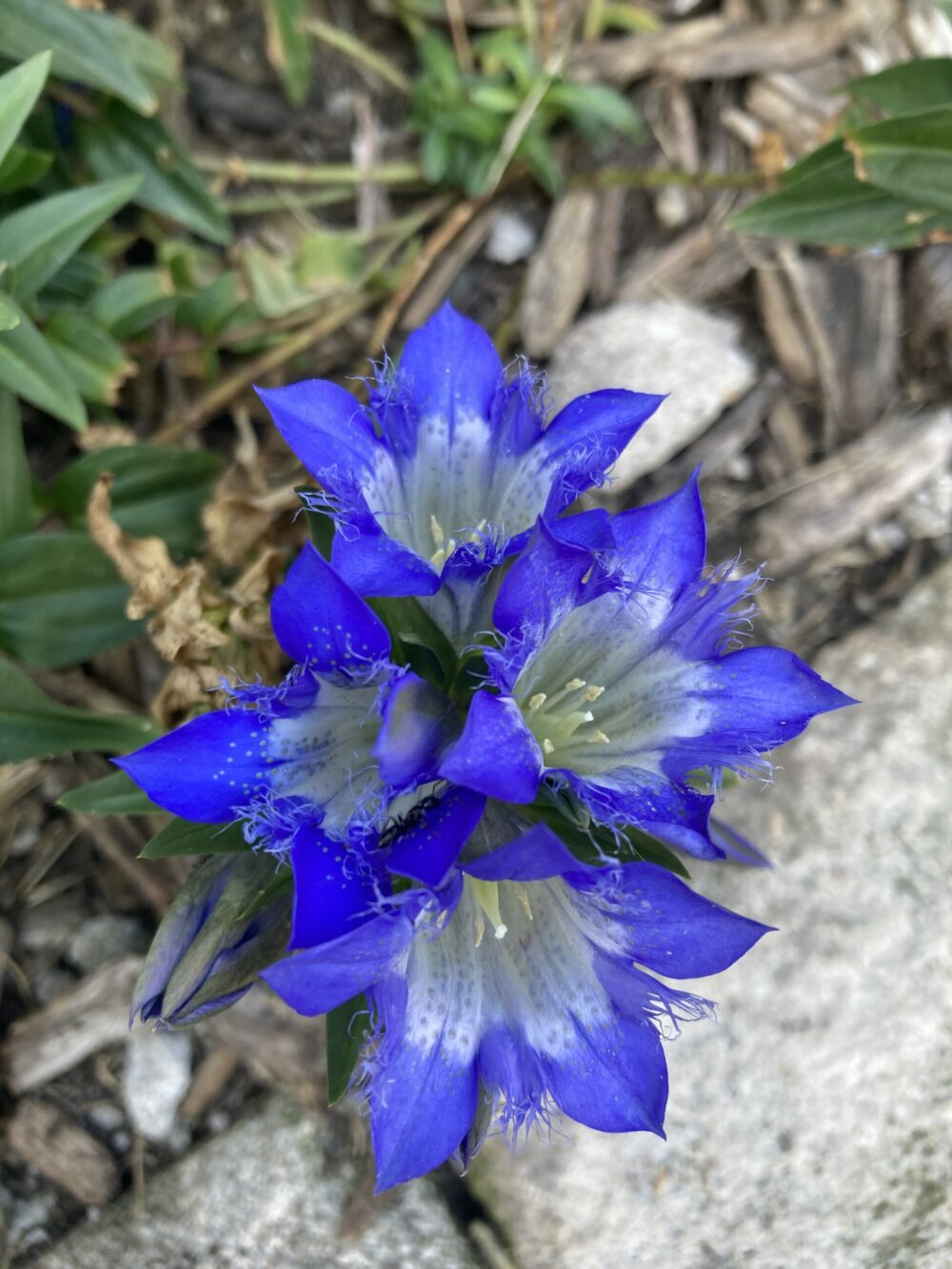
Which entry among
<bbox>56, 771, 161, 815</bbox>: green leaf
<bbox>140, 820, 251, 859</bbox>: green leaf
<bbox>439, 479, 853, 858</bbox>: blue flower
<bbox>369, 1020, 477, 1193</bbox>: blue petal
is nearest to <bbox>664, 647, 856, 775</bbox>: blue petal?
<bbox>439, 479, 853, 858</bbox>: blue flower

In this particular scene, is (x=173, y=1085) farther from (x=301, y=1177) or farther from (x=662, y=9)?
(x=662, y=9)

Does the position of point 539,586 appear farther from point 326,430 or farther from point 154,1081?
point 154,1081

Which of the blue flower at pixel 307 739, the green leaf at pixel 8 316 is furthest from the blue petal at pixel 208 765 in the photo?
the green leaf at pixel 8 316

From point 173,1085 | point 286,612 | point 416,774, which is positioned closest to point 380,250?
point 286,612

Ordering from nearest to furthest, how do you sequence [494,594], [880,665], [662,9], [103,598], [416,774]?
1. [416,774]
2. [494,594]
3. [103,598]
4. [880,665]
5. [662,9]

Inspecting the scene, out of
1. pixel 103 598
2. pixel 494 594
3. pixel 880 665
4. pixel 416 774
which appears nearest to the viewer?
pixel 416 774
